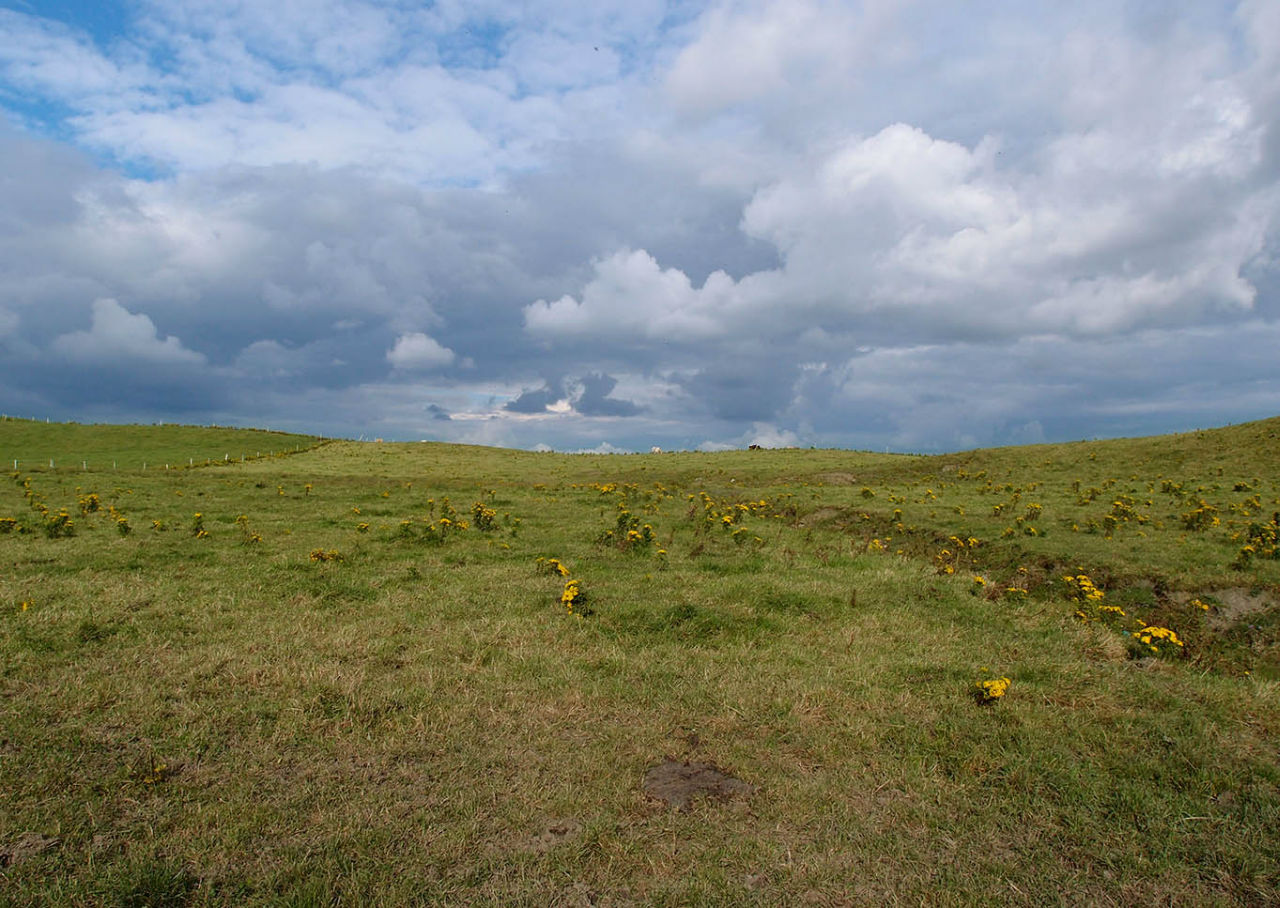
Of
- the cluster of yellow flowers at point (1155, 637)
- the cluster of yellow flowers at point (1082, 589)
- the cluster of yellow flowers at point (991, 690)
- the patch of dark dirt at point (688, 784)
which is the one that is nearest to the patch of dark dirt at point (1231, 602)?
the cluster of yellow flowers at point (1082, 589)

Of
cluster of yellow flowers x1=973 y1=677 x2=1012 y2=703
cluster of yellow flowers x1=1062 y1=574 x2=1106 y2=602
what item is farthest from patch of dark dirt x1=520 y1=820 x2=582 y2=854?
cluster of yellow flowers x1=1062 y1=574 x2=1106 y2=602

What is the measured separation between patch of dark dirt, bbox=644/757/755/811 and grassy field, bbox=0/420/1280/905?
Result: 0.15ft

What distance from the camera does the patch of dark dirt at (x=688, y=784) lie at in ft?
21.8

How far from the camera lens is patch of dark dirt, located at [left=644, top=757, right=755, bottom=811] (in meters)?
6.65

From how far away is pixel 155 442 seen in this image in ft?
214

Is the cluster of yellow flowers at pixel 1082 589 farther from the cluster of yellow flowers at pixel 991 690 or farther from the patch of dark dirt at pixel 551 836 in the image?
the patch of dark dirt at pixel 551 836

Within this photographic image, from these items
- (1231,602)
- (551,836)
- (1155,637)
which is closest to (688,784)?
(551,836)

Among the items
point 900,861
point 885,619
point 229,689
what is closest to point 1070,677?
point 885,619

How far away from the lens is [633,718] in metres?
8.38

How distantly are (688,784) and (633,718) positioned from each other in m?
1.60

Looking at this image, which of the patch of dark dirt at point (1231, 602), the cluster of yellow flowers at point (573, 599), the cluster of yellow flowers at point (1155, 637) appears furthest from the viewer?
the patch of dark dirt at point (1231, 602)

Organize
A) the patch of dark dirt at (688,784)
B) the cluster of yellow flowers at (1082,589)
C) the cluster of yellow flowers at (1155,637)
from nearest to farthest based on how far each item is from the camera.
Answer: the patch of dark dirt at (688,784)
the cluster of yellow flowers at (1155,637)
the cluster of yellow flowers at (1082,589)

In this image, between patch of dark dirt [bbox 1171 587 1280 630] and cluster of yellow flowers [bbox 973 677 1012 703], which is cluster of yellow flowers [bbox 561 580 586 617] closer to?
cluster of yellow flowers [bbox 973 677 1012 703]

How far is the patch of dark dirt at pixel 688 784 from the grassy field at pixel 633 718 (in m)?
0.04
